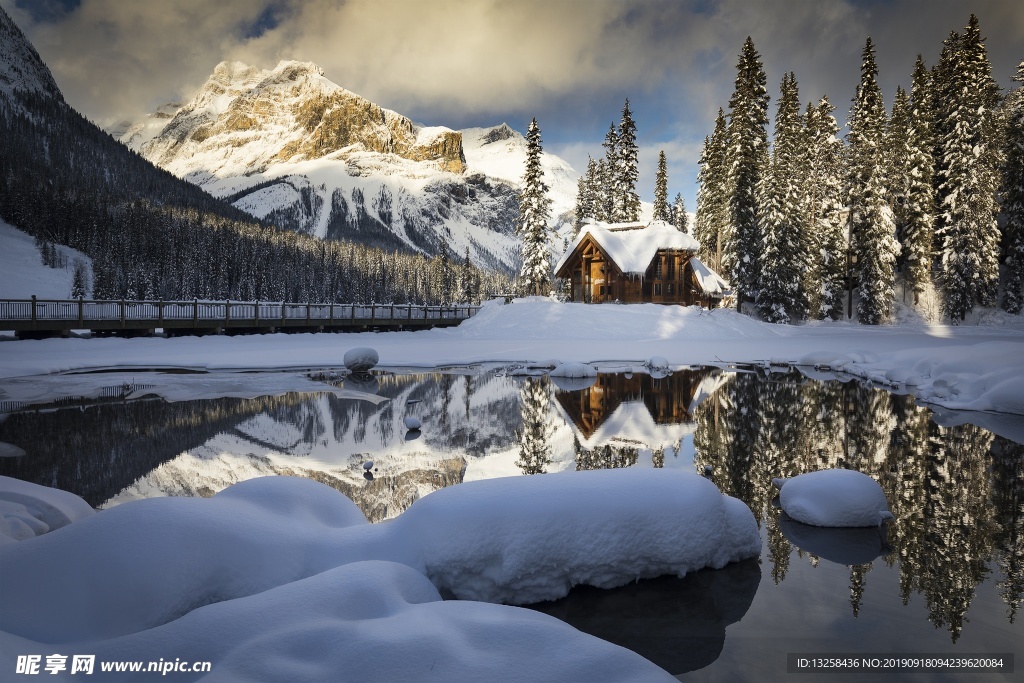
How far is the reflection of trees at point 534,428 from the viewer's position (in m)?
8.33

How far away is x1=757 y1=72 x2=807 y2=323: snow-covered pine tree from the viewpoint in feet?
128

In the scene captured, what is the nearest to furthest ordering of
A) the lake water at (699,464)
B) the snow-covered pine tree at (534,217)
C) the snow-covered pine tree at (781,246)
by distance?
the lake water at (699,464) < the snow-covered pine tree at (781,246) < the snow-covered pine tree at (534,217)

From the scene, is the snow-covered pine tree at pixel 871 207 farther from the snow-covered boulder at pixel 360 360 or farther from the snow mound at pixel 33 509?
the snow mound at pixel 33 509

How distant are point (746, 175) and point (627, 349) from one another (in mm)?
22307

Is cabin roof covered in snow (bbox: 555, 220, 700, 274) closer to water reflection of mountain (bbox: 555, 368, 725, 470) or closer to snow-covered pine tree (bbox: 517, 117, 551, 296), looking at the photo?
snow-covered pine tree (bbox: 517, 117, 551, 296)

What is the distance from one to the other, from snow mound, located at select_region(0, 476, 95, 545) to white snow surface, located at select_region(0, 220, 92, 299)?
8194 centimetres

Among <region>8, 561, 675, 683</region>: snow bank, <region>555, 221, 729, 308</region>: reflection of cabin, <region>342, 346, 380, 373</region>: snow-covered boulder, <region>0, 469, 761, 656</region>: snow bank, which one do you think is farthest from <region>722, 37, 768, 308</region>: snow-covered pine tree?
<region>8, 561, 675, 683</region>: snow bank

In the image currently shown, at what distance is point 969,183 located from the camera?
36.3 meters

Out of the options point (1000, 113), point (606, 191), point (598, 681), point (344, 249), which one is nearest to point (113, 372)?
point (598, 681)

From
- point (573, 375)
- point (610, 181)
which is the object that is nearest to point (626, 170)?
point (610, 181)

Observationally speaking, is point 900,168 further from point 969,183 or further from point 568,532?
point 568,532

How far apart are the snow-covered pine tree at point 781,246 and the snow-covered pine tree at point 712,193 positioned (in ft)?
27.1

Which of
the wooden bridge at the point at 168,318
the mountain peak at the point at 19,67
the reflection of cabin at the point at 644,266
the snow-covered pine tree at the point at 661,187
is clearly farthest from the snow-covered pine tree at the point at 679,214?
the mountain peak at the point at 19,67

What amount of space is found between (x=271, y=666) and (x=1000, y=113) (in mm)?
55462
